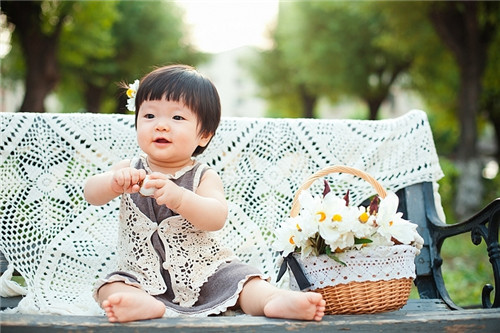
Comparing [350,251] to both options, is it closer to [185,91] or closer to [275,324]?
[275,324]

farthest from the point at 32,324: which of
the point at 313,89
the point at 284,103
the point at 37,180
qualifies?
the point at 284,103

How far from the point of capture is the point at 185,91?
6.56 ft

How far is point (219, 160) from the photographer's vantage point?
2.55 m

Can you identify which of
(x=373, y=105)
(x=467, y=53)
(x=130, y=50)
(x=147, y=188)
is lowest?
(x=147, y=188)

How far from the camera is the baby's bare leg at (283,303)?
1529 millimetres

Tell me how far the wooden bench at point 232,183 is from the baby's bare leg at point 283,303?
627 millimetres

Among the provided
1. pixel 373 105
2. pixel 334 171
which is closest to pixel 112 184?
pixel 334 171

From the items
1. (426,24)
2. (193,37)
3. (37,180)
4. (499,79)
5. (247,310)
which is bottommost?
(247,310)

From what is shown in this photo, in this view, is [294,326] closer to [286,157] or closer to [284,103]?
[286,157]

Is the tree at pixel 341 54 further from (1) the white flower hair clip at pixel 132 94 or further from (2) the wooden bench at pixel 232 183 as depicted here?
(1) the white flower hair clip at pixel 132 94

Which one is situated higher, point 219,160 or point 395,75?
point 395,75

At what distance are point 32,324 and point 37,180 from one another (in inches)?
44.2

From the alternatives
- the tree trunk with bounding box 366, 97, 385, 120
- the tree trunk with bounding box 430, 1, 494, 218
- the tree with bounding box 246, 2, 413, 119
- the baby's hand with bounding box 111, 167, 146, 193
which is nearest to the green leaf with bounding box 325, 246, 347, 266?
the baby's hand with bounding box 111, 167, 146, 193

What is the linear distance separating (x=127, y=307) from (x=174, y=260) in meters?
0.47
